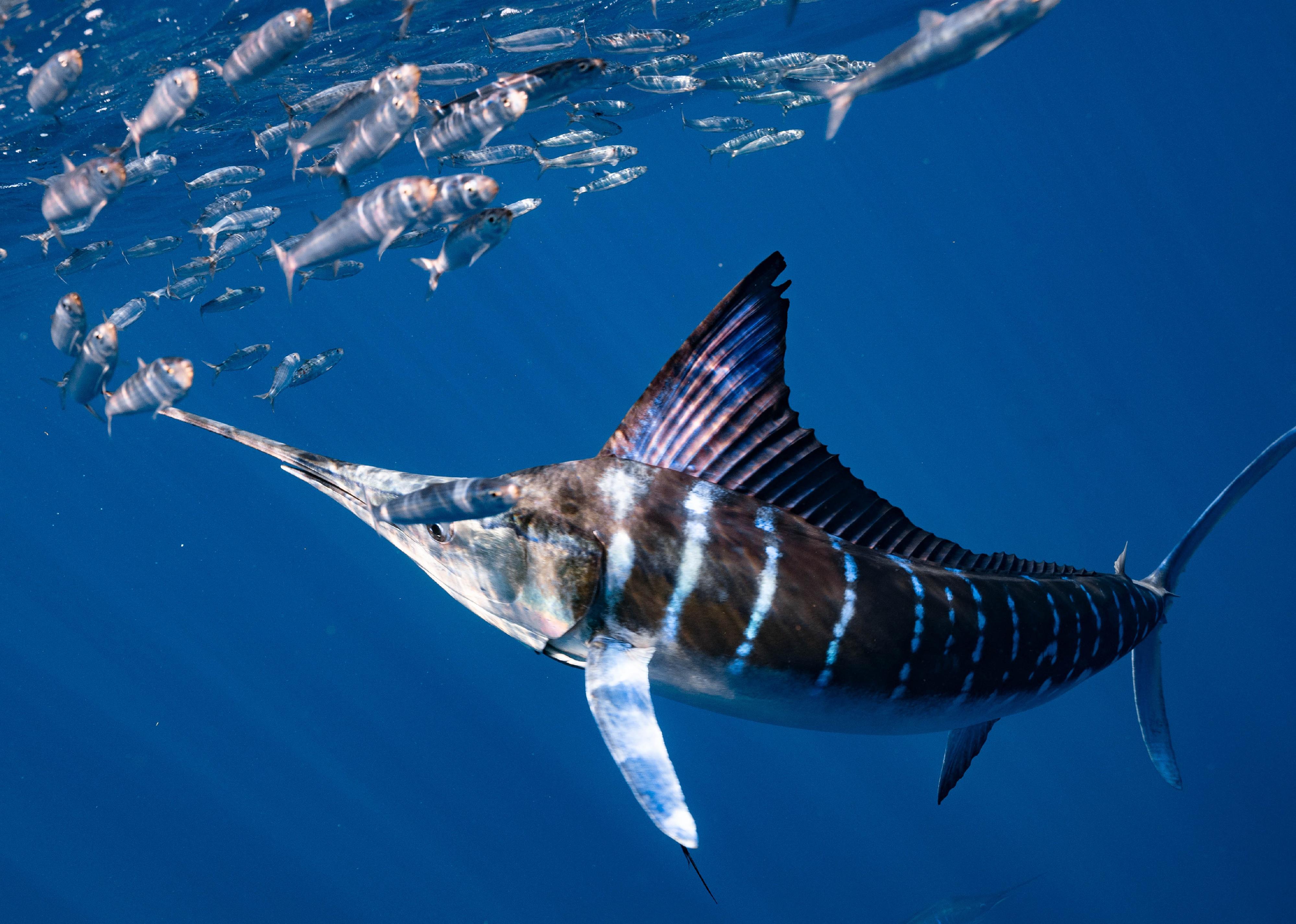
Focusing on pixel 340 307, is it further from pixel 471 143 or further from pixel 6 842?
pixel 471 143

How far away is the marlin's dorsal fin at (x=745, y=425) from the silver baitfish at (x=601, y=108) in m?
5.19

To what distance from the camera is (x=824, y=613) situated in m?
2.22

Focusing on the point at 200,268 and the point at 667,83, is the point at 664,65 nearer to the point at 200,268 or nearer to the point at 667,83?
the point at 667,83

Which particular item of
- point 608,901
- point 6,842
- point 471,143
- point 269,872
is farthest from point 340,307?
point 471,143

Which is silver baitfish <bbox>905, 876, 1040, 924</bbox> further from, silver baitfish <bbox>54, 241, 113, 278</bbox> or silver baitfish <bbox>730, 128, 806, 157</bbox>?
silver baitfish <bbox>54, 241, 113, 278</bbox>

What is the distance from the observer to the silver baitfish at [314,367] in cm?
706

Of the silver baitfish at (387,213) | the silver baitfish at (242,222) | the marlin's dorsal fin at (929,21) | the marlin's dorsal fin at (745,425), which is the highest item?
the silver baitfish at (242,222)

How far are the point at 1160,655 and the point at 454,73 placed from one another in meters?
6.89

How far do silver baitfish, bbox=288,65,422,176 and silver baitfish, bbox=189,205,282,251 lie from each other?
2018 millimetres

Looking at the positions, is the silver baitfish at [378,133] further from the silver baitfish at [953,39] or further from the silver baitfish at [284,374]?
the silver baitfish at [284,374]

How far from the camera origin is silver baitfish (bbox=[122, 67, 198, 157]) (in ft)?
13.9

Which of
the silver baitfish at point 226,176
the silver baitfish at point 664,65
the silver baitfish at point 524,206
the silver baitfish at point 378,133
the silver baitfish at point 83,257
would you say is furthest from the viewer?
the silver baitfish at point 664,65

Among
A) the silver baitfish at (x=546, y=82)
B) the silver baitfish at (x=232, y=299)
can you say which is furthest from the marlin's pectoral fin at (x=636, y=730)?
the silver baitfish at (x=232, y=299)

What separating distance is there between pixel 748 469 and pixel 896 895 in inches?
738
